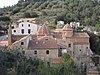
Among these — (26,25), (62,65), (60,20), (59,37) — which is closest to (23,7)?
(60,20)

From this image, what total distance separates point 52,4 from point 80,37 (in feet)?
114

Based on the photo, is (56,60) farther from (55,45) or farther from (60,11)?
(60,11)

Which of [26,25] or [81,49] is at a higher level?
[26,25]

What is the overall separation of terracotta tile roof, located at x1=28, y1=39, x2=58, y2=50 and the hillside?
68.9ft

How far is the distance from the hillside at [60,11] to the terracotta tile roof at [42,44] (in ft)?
68.9

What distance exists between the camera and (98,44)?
44.4 meters

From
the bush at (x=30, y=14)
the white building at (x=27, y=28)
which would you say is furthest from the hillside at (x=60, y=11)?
the white building at (x=27, y=28)

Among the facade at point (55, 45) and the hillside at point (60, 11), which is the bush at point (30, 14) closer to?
the hillside at point (60, 11)

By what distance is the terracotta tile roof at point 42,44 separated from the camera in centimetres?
3341

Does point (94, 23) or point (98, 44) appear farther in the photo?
point (94, 23)

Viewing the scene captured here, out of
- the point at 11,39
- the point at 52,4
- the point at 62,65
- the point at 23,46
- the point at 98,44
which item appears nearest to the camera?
the point at 62,65

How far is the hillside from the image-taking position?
59256 millimetres

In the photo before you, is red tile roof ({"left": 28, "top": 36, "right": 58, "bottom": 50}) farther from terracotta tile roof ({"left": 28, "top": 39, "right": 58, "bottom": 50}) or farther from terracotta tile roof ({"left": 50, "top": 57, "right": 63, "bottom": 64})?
terracotta tile roof ({"left": 50, "top": 57, "right": 63, "bottom": 64})

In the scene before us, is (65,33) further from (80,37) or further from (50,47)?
(50,47)
